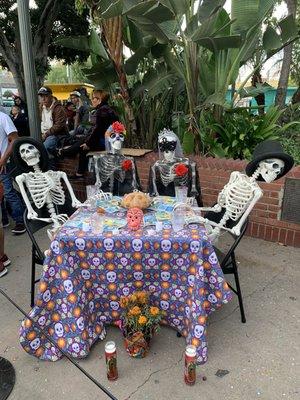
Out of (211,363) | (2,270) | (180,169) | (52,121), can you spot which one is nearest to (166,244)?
(211,363)

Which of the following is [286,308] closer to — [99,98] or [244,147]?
[244,147]

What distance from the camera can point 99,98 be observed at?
559cm

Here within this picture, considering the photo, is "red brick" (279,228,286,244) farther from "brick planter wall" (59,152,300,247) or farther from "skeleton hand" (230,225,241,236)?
"skeleton hand" (230,225,241,236)

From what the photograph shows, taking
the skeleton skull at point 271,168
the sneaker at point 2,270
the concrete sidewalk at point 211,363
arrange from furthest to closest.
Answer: the sneaker at point 2,270
the skeleton skull at point 271,168
the concrete sidewalk at point 211,363

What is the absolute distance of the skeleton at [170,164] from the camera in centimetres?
381

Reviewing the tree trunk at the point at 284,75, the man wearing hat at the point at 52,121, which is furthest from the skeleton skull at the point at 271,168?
the tree trunk at the point at 284,75

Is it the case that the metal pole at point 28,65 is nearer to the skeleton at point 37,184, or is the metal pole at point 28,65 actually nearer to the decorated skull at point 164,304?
the skeleton at point 37,184

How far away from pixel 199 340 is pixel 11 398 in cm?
136

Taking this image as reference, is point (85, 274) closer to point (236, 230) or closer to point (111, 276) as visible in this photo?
point (111, 276)

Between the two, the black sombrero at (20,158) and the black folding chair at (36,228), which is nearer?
the black folding chair at (36,228)

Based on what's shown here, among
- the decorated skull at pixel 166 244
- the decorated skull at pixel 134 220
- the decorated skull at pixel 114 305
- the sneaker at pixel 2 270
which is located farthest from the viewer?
the sneaker at pixel 2 270

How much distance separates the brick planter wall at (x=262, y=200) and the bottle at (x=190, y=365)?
8.64ft

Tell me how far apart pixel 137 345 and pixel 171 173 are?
1.87 m

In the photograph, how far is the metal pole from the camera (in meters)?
4.89
